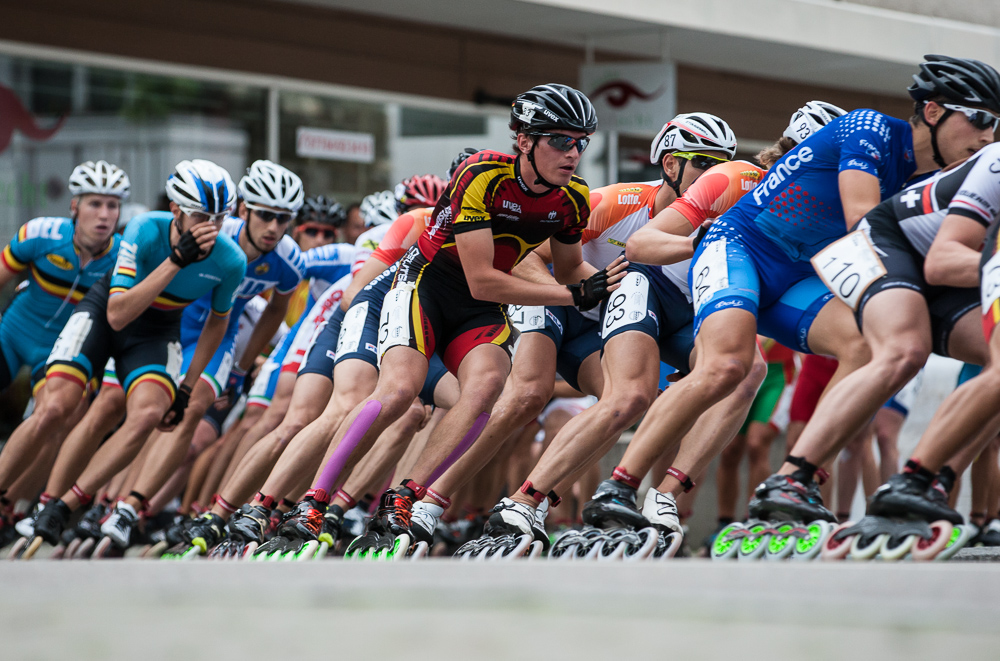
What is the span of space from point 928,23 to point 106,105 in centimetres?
1082

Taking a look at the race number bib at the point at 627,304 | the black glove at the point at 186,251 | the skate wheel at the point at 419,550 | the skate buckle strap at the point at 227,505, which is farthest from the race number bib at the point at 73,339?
the race number bib at the point at 627,304

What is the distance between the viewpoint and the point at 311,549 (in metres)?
→ 5.80

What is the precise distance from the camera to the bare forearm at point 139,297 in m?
7.49

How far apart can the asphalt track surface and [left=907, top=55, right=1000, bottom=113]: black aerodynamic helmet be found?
7.17 ft

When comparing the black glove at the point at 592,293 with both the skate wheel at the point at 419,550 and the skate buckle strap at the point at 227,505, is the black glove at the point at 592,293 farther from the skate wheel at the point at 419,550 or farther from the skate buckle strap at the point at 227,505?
the skate buckle strap at the point at 227,505

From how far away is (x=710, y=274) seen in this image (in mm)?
5430

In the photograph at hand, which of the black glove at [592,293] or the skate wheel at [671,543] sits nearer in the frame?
the skate wheel at [671,543]

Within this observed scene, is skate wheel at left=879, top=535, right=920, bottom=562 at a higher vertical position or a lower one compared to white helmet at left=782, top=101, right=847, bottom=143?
lower

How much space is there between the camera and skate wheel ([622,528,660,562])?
5086mm

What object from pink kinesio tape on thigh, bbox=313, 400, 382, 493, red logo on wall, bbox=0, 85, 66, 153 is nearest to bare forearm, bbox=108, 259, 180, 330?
pink kinesio tape on thigh, bbox=313, 400, 382, 493

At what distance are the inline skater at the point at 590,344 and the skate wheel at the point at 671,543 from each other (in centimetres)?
55

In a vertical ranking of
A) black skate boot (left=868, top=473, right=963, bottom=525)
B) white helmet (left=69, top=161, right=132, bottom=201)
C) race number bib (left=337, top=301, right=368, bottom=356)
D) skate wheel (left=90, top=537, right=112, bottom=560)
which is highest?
white helmet (left=69, top=161, right=132, bottom=201)

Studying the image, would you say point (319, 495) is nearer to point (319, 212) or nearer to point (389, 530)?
point (389, 530)

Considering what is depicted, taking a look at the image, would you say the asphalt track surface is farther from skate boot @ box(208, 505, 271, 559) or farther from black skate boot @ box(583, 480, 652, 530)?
skate boot @ box(208, 505, 271, 559)
